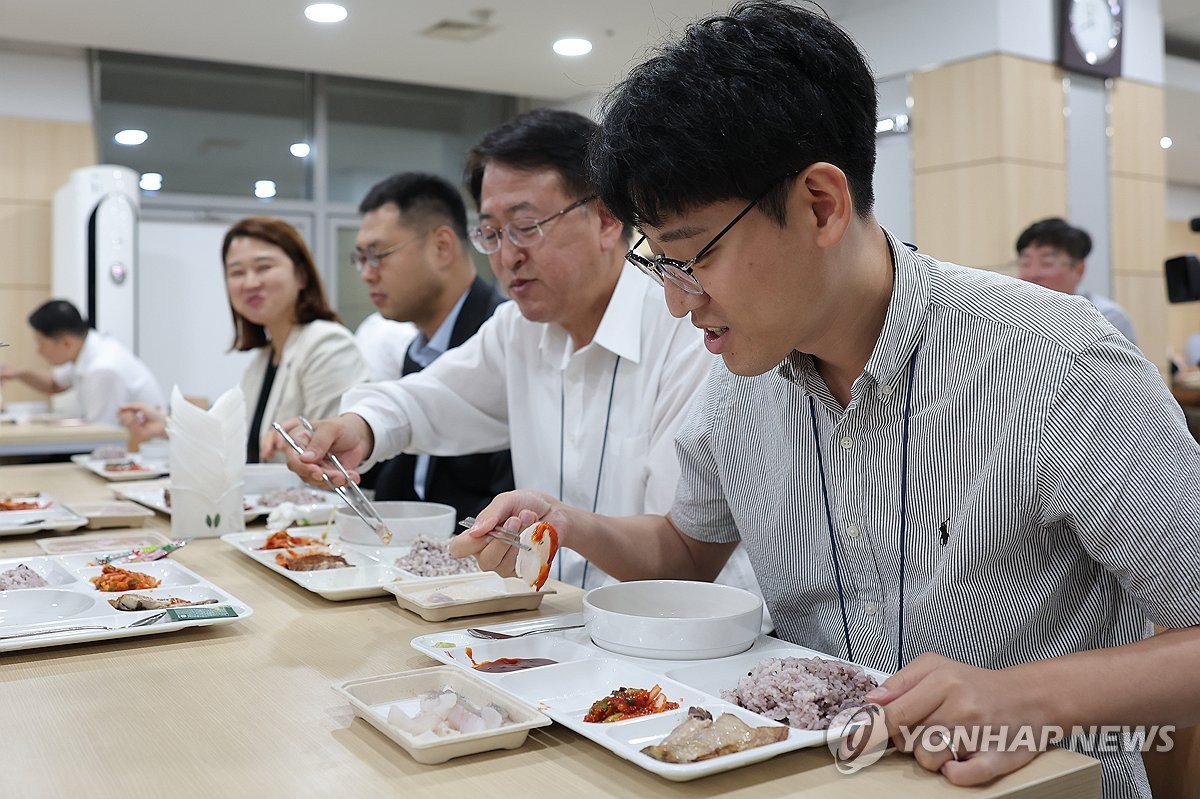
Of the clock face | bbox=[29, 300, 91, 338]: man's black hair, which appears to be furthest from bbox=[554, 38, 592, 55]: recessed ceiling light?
bbox=[29, 300, 91, 338]: man's black hair

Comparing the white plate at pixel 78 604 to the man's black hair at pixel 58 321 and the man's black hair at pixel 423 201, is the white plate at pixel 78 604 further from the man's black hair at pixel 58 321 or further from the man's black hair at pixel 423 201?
the man's black hair at pixel 58 321

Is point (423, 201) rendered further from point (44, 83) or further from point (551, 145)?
point (44, 83)

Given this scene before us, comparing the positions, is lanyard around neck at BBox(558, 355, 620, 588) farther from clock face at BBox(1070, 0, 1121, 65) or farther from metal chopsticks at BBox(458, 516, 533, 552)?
clock face at BBox(1070, 0, 1121, 65)

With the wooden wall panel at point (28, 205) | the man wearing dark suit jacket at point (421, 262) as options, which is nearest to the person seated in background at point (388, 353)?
the man wearing dark suit jacket at point (421, 262)

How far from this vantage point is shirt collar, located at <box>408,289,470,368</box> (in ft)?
10.3

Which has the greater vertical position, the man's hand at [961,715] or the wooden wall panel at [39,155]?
the wooden wall panel at [39,155]

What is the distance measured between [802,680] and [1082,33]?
19.8ft

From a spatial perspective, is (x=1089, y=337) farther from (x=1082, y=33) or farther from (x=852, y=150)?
(x=1082, y=33)

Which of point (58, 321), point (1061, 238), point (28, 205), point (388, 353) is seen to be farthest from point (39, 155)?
point (1061, 238)

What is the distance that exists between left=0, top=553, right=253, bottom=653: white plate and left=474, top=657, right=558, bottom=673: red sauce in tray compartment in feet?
1.37

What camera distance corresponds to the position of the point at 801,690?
3.36 ft

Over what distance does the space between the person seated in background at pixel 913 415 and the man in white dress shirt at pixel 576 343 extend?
2.43 ft

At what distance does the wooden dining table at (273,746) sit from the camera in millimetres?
886

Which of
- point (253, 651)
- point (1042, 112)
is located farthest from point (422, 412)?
point (1042, 112)
